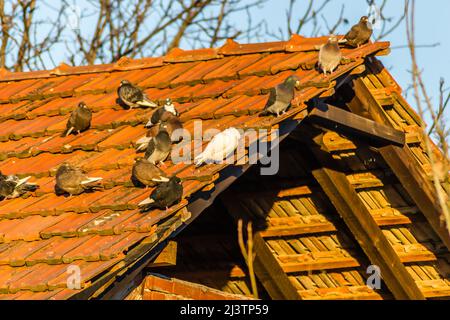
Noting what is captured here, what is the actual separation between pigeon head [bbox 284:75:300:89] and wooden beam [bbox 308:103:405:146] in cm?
21

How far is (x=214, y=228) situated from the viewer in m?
7.38

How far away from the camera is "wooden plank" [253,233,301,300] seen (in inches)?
277

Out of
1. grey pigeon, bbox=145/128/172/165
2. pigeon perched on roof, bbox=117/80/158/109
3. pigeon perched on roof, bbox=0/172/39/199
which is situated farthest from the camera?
pigeon perched on roof, bbox=117/80/158/109

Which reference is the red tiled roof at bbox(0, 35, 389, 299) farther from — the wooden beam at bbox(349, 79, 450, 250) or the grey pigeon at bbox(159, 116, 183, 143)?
the wooden beam at bbox(349, 79, 450, 250)

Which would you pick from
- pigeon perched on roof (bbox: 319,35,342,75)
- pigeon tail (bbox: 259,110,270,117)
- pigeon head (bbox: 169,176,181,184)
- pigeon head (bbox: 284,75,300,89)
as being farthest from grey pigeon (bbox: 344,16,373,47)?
pigeon head (bbox: 169,176,181,184)

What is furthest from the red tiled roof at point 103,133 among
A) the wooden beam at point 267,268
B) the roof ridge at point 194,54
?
the wooden beam at point 267,268

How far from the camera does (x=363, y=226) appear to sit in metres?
6.66

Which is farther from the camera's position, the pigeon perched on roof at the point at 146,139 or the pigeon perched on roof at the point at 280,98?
the pigeon perched on roof at the point at 146,139

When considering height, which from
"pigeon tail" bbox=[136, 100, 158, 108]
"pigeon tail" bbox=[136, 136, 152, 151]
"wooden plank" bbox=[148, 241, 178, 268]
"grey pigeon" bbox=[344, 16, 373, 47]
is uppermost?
"grey pigeon" bbox=[344, 16, 373, 47]

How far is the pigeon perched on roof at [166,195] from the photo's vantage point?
4.62 meters

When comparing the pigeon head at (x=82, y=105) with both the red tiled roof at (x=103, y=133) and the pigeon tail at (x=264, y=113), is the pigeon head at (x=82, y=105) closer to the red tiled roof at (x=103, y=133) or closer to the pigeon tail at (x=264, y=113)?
the red tiled roof at (x=103, y=133)

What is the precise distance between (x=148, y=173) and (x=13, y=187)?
1.08 meters

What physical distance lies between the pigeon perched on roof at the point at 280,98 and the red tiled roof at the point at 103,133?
0.22 ft

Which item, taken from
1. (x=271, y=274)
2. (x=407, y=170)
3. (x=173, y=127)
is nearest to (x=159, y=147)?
(x=173, y=127)
